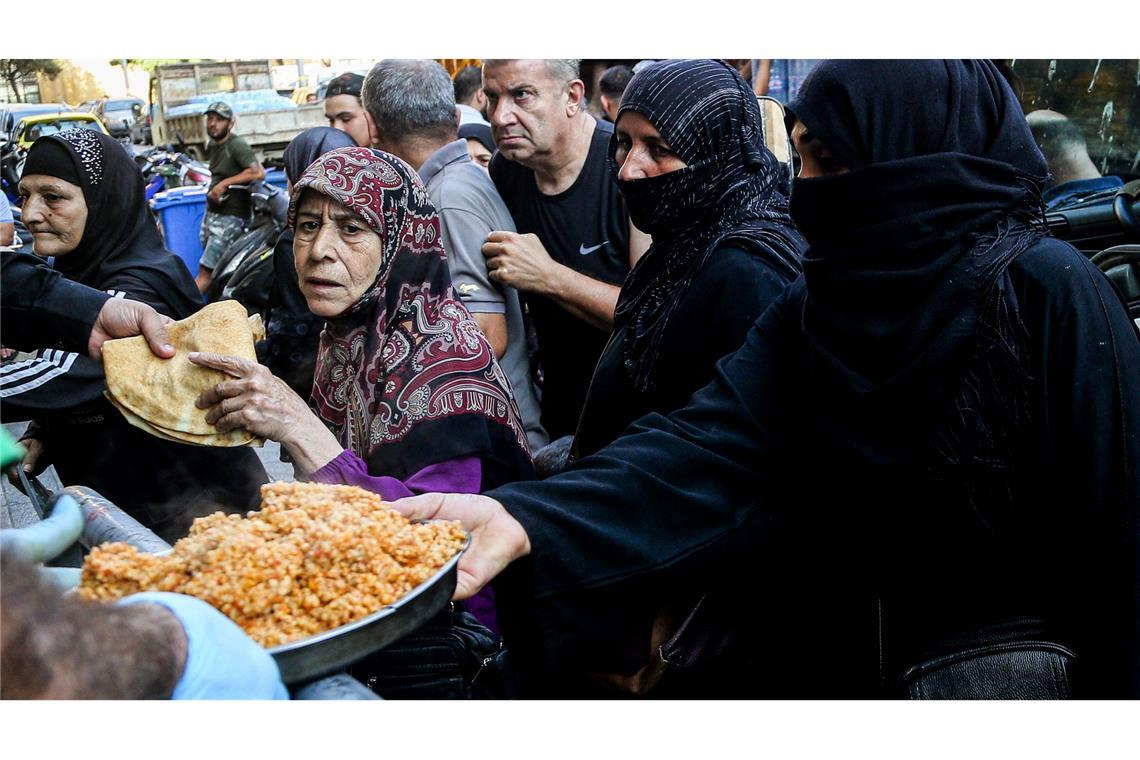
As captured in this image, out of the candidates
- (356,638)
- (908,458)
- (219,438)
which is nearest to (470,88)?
(219,438)

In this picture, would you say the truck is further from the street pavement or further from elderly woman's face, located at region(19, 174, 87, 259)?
the street pavement

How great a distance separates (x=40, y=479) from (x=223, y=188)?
16.0 feet

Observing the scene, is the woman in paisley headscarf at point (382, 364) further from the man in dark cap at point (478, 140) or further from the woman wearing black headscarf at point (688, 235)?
the man in dark cap at point (478, 140)

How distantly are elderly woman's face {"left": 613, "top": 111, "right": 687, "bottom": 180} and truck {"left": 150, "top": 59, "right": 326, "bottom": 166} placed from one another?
498 cm

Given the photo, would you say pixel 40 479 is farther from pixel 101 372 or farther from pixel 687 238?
pixel 687 238

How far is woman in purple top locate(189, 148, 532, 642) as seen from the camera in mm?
2070

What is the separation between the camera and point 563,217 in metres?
3.18

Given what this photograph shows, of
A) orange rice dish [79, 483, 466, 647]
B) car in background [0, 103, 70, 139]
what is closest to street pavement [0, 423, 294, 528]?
orange rice dish [79, 483, 466, 647]

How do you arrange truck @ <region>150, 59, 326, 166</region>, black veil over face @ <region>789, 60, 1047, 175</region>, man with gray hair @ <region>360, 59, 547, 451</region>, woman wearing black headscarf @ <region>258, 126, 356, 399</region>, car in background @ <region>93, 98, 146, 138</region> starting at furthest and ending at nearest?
car in background @ <region>93, 98, 146, 138</region>, truck @ <region>150, 59, 326, 166</region>, man with gray hair @ <region>360, 59, 547, 451</region>, woman wearing black headscarf @ <region>258, 126, 356, 399</region>, black veil over face @ <region>789, 60, 1047, 175</region>

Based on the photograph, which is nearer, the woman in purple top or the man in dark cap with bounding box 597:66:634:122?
the woman in purple top

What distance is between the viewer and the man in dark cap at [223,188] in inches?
244

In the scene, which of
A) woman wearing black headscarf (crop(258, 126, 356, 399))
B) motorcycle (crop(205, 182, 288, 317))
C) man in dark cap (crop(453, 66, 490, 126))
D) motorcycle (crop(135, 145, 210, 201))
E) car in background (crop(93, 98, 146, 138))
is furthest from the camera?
car in background (crop(93, 98, 146, 138))

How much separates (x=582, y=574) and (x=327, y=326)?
1.02m

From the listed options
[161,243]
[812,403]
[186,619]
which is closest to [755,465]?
[812,403]
